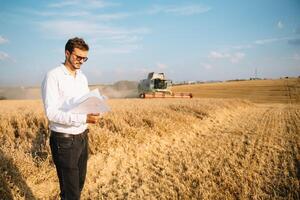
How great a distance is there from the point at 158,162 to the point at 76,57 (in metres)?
3.72

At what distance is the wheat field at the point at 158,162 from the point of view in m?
4.78

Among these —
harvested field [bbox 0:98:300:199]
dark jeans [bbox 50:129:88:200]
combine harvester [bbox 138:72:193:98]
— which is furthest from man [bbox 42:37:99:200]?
combine harvester [bbox 138:72:193:98]

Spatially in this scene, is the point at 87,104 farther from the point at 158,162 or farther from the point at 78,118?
the point at 158,162

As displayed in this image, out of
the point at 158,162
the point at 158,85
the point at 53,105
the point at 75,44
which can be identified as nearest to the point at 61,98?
the point at 53,105

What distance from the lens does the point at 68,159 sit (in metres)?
3.24

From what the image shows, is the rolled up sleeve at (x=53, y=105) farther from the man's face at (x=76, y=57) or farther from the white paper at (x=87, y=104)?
the man's face at (x=76, y=57)

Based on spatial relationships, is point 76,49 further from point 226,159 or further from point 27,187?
point 226,159

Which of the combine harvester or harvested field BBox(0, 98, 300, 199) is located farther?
the combine harvester

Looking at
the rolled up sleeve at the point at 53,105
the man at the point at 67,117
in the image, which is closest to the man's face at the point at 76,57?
the man at the point at 67,117

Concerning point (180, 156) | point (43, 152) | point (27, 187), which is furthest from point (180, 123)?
point (27, 187)

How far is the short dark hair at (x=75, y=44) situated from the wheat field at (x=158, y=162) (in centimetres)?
226

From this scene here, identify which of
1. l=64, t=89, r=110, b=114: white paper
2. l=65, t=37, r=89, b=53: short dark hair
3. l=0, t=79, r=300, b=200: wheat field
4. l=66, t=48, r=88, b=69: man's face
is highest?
l=65, t=37, r=89, b=53: short dark hair

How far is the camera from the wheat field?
4777 mm

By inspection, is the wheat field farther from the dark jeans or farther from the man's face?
the man's face
